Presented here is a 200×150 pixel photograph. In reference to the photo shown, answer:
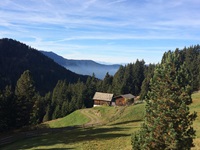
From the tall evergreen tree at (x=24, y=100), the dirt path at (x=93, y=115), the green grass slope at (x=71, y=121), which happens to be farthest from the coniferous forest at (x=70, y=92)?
the dirt path at (x=93, y=115)

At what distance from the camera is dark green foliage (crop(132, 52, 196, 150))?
59.6ft

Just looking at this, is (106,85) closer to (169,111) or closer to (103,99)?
(103,99)

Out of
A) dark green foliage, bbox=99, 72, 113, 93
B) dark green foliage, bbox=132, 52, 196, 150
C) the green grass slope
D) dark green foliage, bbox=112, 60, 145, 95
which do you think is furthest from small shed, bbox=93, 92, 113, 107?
dark green foliage, bbox=132, 52, 196, 150

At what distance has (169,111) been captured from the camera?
18406 mm

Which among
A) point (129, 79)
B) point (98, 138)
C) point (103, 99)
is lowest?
point (98, 138)

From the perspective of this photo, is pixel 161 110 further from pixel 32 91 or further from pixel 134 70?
pixel 134 70

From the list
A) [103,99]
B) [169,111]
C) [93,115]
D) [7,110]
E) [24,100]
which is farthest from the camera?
[103,99]

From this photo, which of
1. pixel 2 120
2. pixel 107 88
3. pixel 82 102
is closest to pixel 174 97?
pixel 2 120

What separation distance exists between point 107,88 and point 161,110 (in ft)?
390

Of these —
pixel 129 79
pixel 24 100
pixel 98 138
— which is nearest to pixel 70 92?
pixel 129 79

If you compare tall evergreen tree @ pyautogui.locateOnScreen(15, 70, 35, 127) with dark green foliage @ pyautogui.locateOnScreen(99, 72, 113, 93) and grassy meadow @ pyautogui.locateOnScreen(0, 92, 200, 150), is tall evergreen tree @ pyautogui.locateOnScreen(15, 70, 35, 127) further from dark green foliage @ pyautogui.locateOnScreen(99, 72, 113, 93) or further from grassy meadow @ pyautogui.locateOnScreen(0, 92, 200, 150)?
dark green foliage @ pyautogui.locateOnScreen(99, 72, 113, 93)

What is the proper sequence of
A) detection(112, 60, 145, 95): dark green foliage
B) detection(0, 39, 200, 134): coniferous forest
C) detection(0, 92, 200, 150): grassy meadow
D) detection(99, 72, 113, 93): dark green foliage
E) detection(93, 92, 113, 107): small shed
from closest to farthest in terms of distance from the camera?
detection(0, 92, 200, 150): grassy meadow < detection(0, 39, 200, 134): coniferous forest < detection(93, 92, 113, 107): small shed < detection(112, 60, 145, 95): dark green foliage < detection(99, 72, 113, 93): dark green foliage

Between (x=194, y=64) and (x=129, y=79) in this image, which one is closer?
(x=194, y=64)

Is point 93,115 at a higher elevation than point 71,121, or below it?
higher
